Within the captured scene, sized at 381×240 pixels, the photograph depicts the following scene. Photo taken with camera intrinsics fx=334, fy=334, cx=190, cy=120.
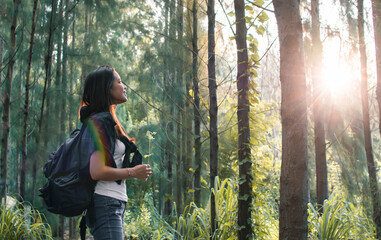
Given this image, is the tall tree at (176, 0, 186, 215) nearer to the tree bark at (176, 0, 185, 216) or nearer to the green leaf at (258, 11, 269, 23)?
the tree bark at (176, 0, 185, 216)

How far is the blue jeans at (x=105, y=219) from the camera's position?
1326mm

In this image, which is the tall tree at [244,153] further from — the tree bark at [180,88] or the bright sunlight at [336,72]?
the bright sunlight at [336,72]

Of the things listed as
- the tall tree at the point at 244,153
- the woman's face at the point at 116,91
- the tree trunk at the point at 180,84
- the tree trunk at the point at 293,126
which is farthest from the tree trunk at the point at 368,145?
the woman's face at the point at 116,91

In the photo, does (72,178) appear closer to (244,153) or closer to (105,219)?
(105,219)

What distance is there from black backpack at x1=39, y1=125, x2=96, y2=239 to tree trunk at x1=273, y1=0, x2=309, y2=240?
101 centimetres

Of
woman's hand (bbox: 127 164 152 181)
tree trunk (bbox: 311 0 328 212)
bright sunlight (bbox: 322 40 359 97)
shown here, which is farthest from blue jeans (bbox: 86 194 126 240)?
bright sunlight (bbox: 322 40 359 97)

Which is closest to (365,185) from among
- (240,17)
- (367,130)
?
(367,130)

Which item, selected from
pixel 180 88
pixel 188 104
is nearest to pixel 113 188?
pixel 188 104

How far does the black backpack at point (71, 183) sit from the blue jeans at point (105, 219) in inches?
1.4

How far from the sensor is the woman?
134cm

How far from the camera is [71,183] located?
1361mm

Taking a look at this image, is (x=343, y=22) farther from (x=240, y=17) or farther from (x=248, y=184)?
(x=248, y=184)

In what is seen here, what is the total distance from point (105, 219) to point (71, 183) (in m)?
0.20

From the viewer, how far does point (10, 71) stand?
3867 millimetres
